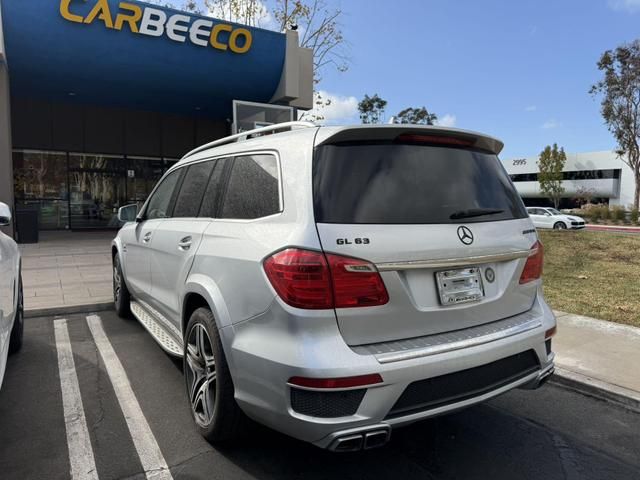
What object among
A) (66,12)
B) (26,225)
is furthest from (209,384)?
(26,225)

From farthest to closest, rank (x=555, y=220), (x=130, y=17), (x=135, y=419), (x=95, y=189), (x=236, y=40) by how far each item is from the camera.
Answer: (x=555, y=220) → (x=95, y=189) → (x=236, y=40) → (x=130, y=17) → (x=135, y=419)

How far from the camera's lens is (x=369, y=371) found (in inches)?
87.7

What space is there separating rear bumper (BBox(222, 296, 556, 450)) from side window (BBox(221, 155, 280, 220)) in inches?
25.8

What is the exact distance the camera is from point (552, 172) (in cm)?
5734

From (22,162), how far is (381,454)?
64.3 feet

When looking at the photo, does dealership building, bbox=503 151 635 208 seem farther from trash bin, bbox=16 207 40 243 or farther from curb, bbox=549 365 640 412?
curb, bbox=549 365 640 412

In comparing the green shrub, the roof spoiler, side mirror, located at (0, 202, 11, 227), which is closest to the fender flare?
the roof spoiler

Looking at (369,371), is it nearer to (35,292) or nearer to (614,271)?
(35,292)

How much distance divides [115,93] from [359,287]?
618 inches

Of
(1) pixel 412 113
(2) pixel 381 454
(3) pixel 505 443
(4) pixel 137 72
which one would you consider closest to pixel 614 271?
(3) pixel 505 443

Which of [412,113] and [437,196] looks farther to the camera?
[412,113]

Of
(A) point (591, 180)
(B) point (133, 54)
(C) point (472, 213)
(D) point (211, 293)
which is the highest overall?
(B) point (133, 54)

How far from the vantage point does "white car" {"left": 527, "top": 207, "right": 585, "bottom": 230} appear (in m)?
28.7

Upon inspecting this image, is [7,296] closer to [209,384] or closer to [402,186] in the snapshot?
[209,384]
